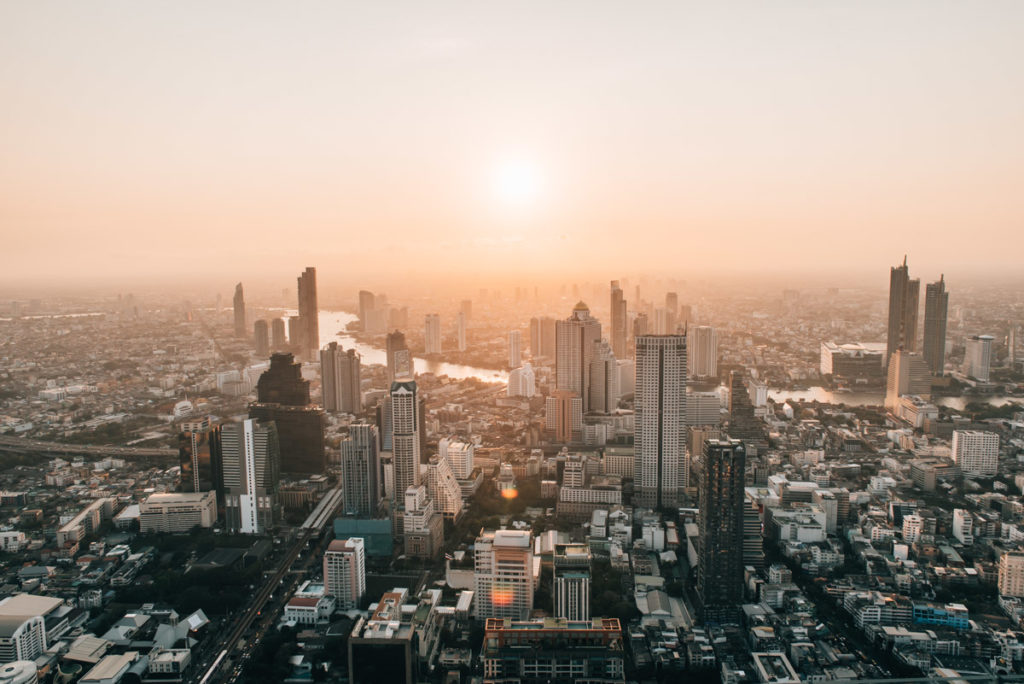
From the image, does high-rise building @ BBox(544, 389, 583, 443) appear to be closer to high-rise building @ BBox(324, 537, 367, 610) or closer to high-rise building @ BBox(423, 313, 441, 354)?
high-rise building @ BBox(324, 537, 367, 610)

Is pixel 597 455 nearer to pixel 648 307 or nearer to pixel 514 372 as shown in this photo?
pixel 514 372

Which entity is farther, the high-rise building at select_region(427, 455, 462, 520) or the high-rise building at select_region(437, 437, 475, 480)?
the high-rise building at select_region(437, 437, 475, 480)

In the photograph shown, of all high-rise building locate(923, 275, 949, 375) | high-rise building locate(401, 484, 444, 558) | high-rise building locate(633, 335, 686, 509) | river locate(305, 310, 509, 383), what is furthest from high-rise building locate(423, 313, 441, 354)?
high-rise building locate(923, 275, 949, 375)

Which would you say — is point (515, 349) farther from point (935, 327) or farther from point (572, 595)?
point (572, 595)

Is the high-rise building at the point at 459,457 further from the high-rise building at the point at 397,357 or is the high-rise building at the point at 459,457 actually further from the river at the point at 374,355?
the river at the point at 374,355

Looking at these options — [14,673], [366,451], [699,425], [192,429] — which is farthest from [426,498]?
[699,425]

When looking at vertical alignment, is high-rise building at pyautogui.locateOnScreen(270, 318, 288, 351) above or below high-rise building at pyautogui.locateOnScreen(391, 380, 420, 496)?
above
